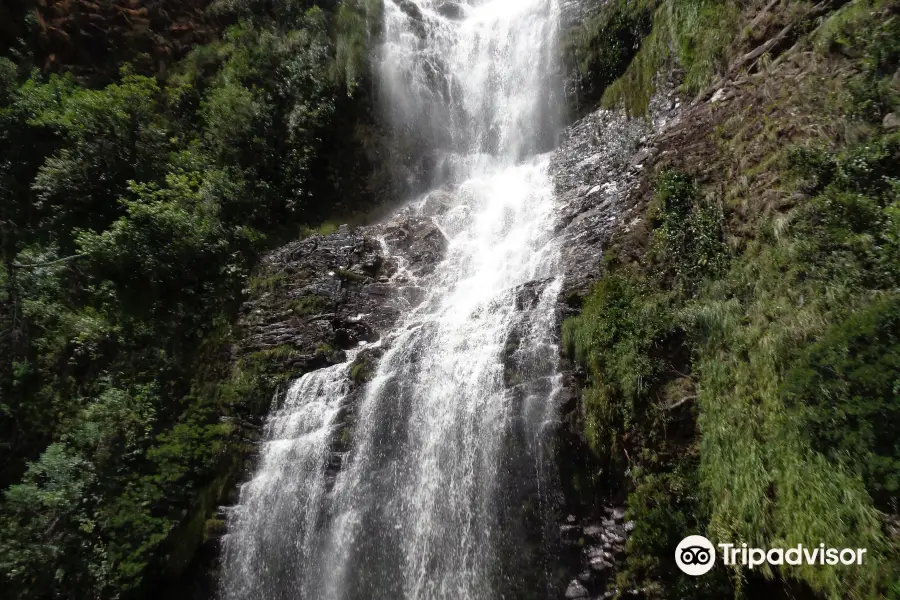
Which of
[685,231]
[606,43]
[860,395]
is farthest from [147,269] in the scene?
[606,43]

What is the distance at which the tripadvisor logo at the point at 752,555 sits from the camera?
4469mm

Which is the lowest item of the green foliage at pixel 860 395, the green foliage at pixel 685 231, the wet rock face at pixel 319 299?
the green foliage at pixel 860 395

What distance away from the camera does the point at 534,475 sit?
7770mm

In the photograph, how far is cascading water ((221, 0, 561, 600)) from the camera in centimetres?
778

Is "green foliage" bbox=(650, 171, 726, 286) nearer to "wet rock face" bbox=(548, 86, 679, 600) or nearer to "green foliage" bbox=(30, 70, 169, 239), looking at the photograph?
"wet rock face" bbox=(548, 86, 679, 600)

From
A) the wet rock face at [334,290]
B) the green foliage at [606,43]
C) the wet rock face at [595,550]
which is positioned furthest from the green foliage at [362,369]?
the green foliage at [606,43]

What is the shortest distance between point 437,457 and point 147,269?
32.7ft

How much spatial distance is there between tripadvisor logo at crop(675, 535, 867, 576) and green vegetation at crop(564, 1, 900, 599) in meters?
0.09

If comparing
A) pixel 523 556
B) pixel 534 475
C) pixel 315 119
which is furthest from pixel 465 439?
pixel 315 119

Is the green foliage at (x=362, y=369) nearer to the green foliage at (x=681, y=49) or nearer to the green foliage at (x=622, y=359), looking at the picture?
the green foliage at (x=622, y=359)

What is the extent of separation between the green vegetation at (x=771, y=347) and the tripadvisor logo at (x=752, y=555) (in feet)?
0.29

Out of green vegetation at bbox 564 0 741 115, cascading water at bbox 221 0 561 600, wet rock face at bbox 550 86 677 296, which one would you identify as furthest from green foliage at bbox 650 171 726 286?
green vegetation at bbox 564 0 741 115

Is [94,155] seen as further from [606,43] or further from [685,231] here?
[685,231]

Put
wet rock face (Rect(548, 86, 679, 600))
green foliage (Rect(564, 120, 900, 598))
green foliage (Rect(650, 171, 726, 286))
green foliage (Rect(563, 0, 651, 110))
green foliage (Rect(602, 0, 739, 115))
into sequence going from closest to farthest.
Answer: green foliage (Rect(564, 120, 900, 598)), wet rock face (Rect(548, 86, 679, 600)), green foliage (Rect(650, 171, 726, 286)), green foliage (Rect(602, 0, 739, 115)), green foliage (Rect(563, 0, 651, 110))
